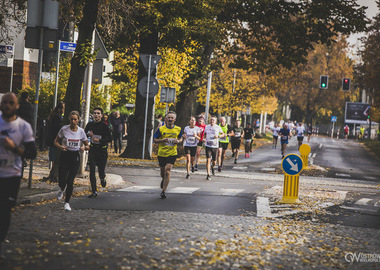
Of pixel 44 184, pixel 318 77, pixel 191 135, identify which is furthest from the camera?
pixel 318 77

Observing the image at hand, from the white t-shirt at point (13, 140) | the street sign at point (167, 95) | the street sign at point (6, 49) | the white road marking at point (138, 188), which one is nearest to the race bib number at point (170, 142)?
the white road marking at point (138, 188)

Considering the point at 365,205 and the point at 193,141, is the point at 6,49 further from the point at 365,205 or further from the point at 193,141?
the point at 365,205

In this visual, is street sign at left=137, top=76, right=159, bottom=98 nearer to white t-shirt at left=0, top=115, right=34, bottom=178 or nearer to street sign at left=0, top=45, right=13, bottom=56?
street sign at left=0, top=45, right=13, bottom=56

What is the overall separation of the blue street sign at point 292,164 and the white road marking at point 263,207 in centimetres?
84

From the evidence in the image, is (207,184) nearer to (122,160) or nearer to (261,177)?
(261,177)

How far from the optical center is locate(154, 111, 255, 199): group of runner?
45.6 feet

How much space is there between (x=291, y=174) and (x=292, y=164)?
0.79 feet

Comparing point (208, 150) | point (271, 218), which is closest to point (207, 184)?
point (208, 150)

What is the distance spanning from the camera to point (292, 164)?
1446cm

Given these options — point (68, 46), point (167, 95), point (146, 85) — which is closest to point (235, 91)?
point (167, 95)

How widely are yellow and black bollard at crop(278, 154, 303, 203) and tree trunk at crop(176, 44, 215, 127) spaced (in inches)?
570

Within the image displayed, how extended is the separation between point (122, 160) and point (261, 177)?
529 centimetres

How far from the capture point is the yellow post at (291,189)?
14.4 metres

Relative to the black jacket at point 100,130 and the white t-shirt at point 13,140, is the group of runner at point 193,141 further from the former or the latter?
the white t-shirt at point 13,140
